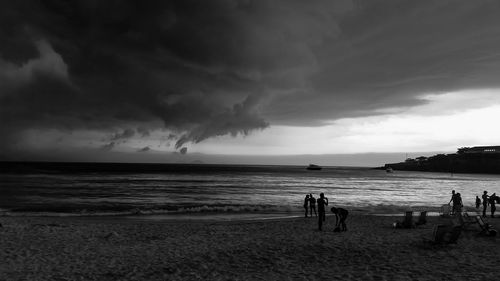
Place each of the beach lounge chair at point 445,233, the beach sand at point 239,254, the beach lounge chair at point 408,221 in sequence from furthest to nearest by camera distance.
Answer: the beach lounge chair at point 408,221
the beach lounge chair at point 445,233
the beach sand at point 239,254

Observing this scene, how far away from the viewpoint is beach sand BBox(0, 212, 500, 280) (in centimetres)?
1050

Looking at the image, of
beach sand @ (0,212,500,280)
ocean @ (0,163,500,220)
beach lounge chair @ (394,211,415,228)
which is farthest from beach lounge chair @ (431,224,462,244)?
ocean @ (0,163,500,220)

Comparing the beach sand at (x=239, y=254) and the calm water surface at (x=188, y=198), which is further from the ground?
the beach sand at (x=239, y=254)

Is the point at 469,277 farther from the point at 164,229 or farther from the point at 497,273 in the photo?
the point at 164,229

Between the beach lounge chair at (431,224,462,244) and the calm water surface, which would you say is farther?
the calm water surface

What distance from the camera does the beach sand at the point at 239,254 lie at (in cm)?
1050

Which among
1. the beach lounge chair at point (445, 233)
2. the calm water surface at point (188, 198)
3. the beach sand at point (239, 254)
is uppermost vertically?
the beach lounge chair at point (445, 233)

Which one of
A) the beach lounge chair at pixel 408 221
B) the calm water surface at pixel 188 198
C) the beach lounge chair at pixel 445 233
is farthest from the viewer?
the calm water surface at pixel 188 198

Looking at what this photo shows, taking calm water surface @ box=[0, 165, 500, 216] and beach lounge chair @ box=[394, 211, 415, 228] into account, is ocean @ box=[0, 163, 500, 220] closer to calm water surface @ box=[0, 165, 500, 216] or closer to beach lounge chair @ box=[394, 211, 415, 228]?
calm water surface @ box=[0, 165, 500, 216]

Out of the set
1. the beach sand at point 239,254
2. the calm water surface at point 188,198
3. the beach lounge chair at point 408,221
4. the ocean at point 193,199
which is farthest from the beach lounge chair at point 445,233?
the calm water surface at point 188,198

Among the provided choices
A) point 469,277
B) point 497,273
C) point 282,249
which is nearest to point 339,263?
point 282,249

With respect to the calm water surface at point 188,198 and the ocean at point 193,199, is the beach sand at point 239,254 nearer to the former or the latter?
the ocean at point 193,199

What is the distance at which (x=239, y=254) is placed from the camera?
1303 centimetres

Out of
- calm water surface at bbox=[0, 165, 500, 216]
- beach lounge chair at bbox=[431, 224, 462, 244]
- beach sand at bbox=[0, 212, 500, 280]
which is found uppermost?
beach lounge chair at bbox=[431, 224, 462, 244]
